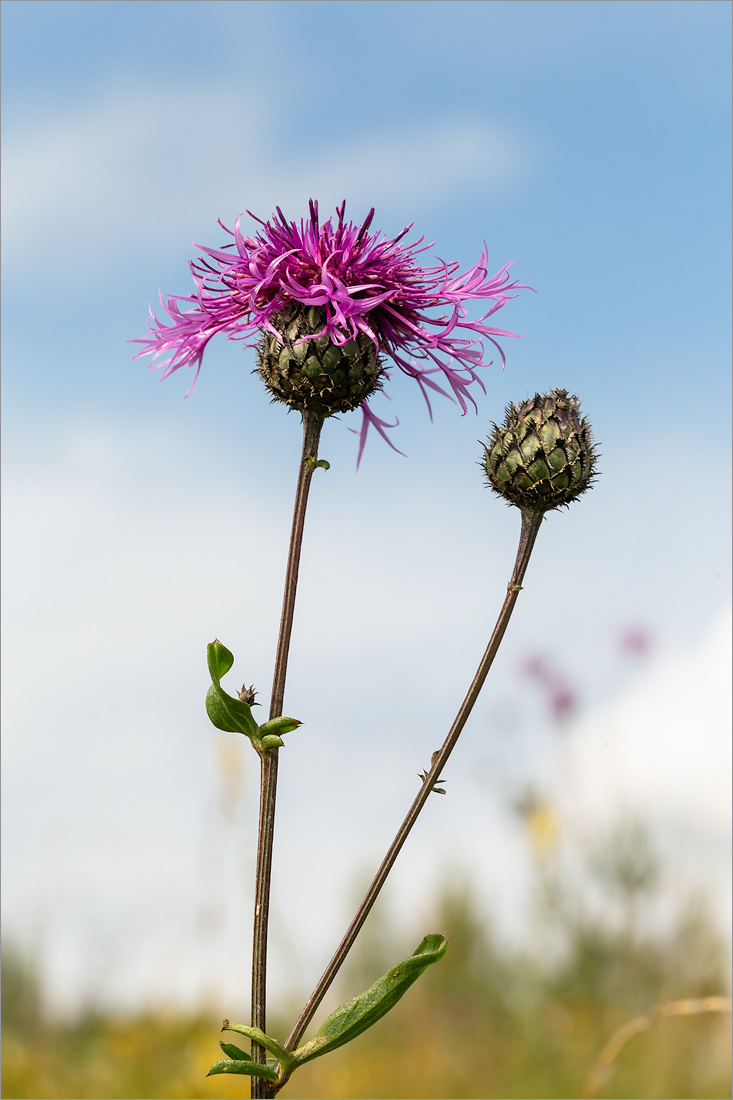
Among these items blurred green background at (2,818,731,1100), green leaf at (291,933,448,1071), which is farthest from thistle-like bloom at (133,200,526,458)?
blurred green background at (2,818,731,1100)

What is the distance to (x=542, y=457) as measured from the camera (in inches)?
97.6

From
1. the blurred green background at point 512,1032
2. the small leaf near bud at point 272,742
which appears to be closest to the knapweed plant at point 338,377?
the small leaf near bud at point 272,742

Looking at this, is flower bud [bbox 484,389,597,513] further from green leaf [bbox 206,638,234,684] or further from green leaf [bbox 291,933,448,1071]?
green leaf [bbox 291,933,448,1071]

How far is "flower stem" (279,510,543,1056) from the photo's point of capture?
80.3 inches

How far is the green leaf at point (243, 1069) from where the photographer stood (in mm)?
1945

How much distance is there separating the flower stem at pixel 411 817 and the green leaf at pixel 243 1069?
6 cm

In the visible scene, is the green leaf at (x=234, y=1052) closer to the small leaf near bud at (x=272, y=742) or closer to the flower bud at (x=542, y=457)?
the small leaf near bud at (x=272, y=742)

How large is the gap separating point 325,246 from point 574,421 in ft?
2.55

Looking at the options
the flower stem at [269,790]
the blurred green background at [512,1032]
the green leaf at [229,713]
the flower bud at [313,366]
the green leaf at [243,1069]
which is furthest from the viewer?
the blurred green background at [512,1032]

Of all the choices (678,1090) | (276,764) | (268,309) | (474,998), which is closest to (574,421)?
(268,309)

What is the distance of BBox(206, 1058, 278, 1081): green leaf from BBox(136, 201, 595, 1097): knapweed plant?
1.4 inches

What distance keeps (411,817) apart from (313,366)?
3.48 feet

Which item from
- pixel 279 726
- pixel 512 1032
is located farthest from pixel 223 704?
pixel 512 1032

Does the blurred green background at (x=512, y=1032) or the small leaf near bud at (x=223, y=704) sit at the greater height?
the small leaf near bud at (x=223, y=704)
